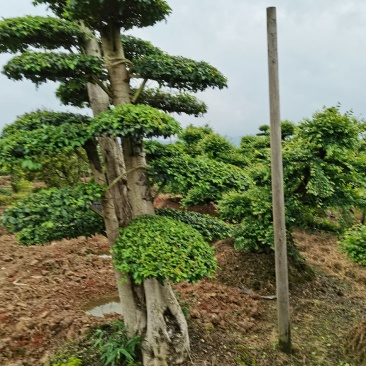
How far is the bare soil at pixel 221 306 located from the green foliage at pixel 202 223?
1948 mm

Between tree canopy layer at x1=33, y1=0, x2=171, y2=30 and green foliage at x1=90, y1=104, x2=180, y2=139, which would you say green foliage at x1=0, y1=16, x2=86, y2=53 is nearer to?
tree canopy layer at x1=33, y1=0, x2=171, y2=30

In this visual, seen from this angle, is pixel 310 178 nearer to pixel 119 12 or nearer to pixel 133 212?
pixel 133 212

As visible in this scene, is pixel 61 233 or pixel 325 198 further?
pixel 325 198

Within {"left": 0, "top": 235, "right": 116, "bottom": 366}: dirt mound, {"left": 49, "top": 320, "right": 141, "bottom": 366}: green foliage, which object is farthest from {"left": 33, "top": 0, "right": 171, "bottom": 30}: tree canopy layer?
{"left": 0, "top": 235, "right": 116, "bottom": 366}: dirt mound

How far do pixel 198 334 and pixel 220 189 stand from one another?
2920 millimetres

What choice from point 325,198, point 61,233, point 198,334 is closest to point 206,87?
point 61,233

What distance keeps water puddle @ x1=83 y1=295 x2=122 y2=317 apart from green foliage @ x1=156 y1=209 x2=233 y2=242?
11.3ft

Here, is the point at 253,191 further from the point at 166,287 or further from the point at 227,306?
the point at 166,287

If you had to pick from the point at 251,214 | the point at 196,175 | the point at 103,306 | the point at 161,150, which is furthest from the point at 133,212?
the point at 251,214

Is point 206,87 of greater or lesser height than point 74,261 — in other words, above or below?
above

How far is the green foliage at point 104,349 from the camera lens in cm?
488

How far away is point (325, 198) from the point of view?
25.8ft

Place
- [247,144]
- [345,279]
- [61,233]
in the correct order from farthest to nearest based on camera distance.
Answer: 1. [247,144]
2. [345,279]
3. [61,233]

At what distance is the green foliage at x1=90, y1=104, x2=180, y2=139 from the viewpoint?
11.6ft
